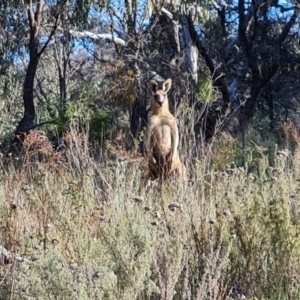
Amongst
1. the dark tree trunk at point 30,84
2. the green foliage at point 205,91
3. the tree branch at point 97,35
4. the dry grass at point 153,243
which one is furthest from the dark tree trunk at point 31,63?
the dry grass at point 153,243

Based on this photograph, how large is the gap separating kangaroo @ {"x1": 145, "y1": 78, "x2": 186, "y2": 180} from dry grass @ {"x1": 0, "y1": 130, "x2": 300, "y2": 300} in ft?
9.42

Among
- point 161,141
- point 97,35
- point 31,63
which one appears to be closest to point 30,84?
point 31,63

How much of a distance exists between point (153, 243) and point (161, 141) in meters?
4.97

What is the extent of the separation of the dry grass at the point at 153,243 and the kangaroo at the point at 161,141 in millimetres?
2870

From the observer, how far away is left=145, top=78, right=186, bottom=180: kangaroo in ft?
25.6

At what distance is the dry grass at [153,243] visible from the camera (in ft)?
10.5

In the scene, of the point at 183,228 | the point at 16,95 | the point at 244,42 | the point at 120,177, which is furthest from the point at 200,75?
the point at 183,228

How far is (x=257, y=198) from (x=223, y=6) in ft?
48.9

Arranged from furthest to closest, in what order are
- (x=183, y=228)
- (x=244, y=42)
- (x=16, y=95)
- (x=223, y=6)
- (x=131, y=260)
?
(x=16, y=95) → (x=223, y=6) → (x=244, y=42) → (x=183, y=228) → (x=131, y=260)

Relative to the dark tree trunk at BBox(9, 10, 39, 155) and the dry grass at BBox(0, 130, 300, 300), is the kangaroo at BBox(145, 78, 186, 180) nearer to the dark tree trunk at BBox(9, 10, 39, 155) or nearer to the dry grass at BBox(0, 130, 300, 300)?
the dry grass at BBox(0, 130, 300, 300)

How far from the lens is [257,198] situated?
13.6 ft

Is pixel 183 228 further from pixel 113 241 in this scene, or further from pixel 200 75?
pixel 200 75

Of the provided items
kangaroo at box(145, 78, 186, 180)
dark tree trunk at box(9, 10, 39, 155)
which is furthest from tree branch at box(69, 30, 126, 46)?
kangaroo at box(145, 78, 186, 180)

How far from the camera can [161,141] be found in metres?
8.37
